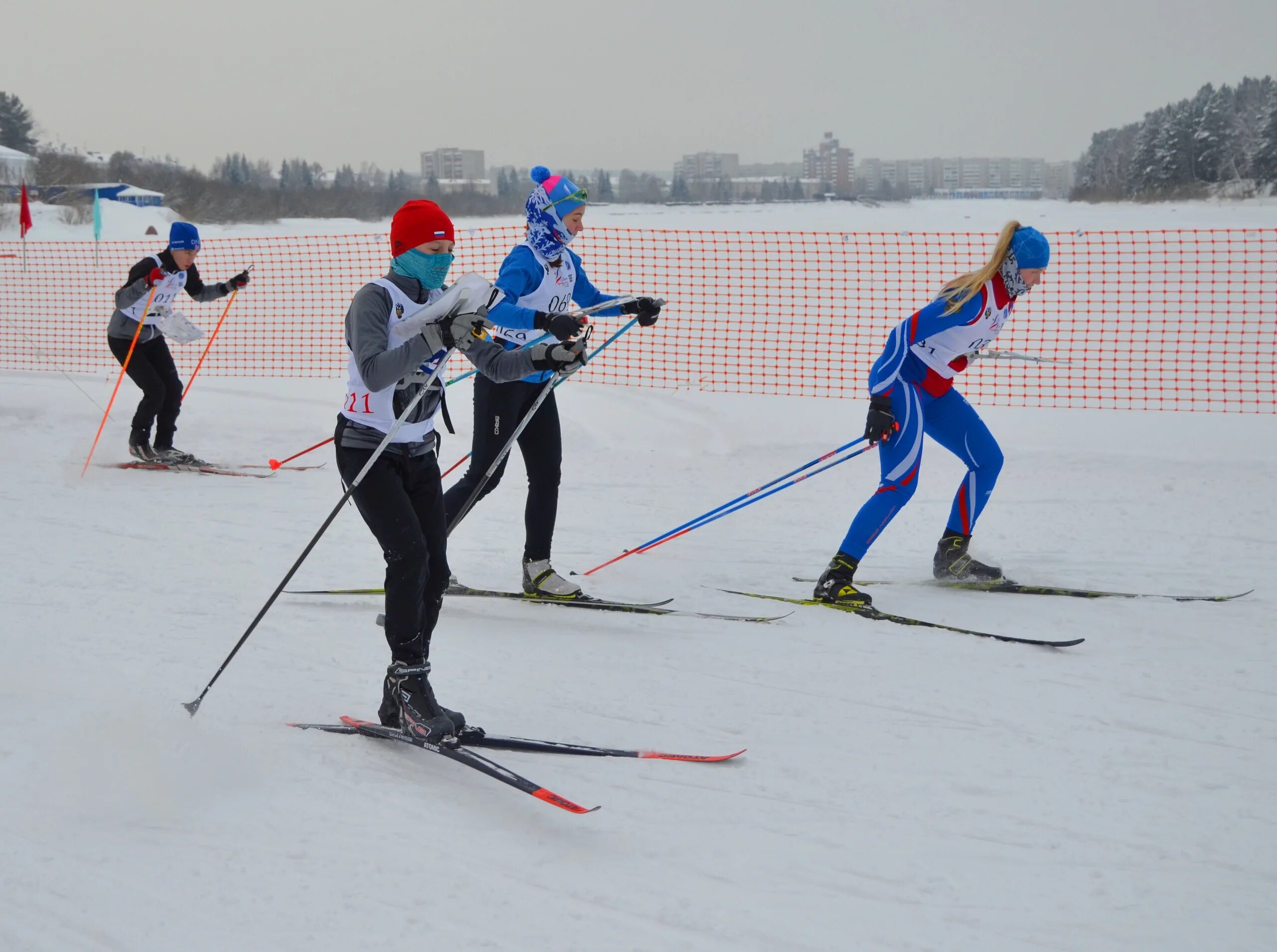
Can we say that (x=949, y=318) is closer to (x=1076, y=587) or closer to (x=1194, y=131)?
(x=1076, y=587)

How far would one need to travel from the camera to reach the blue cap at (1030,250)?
4090mm

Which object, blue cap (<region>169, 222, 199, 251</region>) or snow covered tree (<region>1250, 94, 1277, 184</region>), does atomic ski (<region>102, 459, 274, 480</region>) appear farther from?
snow covered tree (<region>1250, 94, 1277, 184</region>)

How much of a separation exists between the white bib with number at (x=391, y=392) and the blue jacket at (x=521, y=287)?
0.53m

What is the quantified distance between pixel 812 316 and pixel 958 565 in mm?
10295

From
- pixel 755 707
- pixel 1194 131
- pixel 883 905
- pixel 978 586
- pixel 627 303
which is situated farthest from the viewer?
pixel 1194 131

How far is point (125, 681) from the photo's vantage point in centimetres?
333

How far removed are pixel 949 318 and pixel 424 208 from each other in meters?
2.24

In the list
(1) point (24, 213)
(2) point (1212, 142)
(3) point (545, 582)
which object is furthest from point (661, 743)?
(2) point (1212, 142)

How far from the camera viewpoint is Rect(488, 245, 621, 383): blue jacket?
11.3ft

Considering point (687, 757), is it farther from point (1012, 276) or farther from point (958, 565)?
point (1012, 276)

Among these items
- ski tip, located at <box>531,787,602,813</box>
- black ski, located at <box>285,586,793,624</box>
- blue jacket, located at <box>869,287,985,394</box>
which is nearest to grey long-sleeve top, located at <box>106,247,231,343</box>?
black ski, located at <box>285,586,793,624</box>

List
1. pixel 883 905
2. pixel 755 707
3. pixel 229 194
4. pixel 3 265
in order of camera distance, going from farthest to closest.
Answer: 1. pixel 229 194
2. pixel 3 265
3. pixel 755 707
4. pixel 883 905

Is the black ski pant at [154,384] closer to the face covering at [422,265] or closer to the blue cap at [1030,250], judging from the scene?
the face covering at [422,265]

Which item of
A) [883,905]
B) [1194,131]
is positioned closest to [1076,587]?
[883,905]
